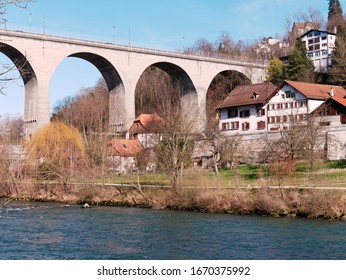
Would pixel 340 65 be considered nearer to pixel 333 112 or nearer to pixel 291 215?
pixel 333 112

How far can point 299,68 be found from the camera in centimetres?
6122

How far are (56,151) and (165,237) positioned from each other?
2266 centimetres

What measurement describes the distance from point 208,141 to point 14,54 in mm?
20114

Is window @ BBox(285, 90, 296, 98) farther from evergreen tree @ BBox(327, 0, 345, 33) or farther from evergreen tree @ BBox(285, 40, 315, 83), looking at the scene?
evergreen tree @ BBox(327, 0, 345, 33)

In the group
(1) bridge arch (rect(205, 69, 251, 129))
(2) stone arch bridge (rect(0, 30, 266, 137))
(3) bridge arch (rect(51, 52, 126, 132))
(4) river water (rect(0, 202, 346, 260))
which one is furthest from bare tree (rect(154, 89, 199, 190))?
(1) bridge arch (rect(205, 69, 251, 129))

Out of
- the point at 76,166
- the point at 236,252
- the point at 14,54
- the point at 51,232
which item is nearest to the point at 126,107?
the point at 14,54

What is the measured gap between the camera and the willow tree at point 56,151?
124 feet

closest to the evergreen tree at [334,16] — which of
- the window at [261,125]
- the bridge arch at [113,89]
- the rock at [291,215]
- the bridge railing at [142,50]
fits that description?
the bridge railing at [142,50]

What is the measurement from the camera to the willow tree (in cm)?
3769

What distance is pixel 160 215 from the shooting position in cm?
2562

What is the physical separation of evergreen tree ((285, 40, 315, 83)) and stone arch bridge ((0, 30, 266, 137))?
31.0 ft

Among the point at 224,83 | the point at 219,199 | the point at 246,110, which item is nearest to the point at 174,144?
the point at 219,199

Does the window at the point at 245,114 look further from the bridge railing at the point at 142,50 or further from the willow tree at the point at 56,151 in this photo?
the willow tree at the point at 56,151
